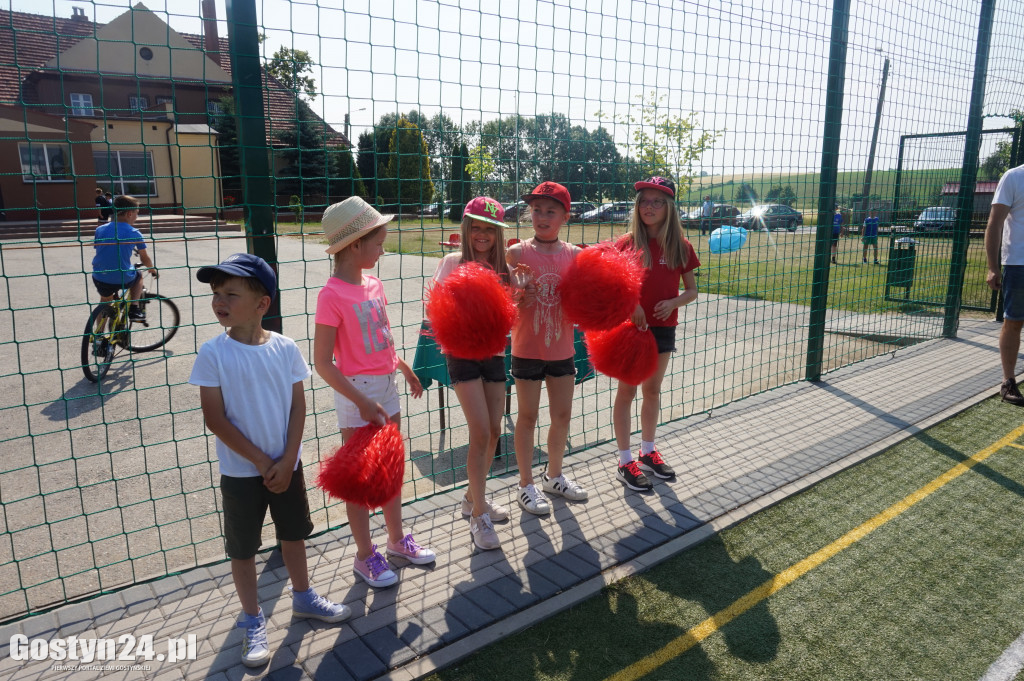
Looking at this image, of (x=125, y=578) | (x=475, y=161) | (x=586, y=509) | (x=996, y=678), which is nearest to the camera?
(x=996, y=678)

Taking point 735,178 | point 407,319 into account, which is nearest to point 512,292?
point 735,178

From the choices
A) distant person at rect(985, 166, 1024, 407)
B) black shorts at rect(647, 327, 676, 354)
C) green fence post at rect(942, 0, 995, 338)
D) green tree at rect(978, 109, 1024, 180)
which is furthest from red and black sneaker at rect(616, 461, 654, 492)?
green tree at rect(978, 109, 1024, 180)

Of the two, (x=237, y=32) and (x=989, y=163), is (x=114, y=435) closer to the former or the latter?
(x=237, y=32)

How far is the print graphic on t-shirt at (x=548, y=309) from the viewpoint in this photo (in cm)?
371

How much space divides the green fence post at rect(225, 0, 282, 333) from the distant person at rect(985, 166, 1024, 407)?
5686 mm

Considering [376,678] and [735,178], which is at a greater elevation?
[735,178]

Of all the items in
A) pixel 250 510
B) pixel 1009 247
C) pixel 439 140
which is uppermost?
pixel 439 140

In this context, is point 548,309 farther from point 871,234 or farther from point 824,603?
point 871,234

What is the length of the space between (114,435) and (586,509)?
4.04 metres

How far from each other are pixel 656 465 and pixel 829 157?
3.77 meters

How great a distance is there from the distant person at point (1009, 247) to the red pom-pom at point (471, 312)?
4729 millimetres

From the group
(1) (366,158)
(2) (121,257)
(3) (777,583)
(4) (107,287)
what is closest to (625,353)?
(3) (777,583)

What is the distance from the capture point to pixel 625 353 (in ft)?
12.7

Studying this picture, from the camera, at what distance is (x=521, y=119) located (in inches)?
185
